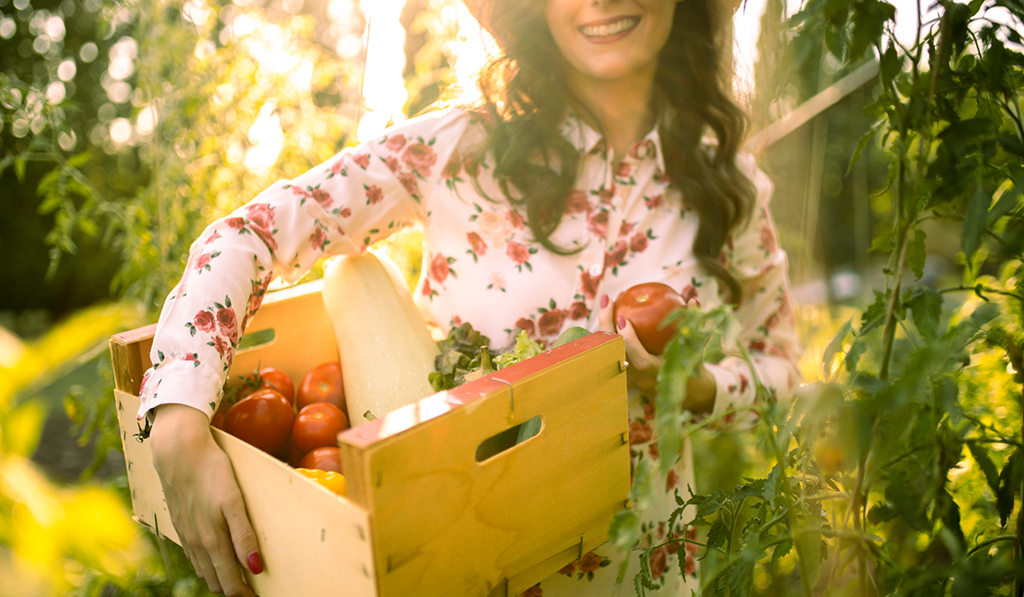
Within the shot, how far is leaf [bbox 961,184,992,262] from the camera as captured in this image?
55 centimetres

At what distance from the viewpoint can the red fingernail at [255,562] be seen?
0.83m

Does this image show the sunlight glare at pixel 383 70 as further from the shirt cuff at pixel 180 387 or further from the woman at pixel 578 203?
the shirt cuff at pixel 180 387

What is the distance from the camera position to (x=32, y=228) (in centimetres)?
456

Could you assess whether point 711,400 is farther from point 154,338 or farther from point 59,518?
point 59,518

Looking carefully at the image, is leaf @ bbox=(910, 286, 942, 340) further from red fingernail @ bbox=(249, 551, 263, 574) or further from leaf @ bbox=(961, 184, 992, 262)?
red fingernail @ bbox=(249, 551, 263, 574)

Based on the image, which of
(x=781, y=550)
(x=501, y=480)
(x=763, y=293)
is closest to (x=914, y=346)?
(x=781, y=550)

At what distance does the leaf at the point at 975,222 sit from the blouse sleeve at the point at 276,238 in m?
0.89

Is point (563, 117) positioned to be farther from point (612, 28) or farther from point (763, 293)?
point (763, 293)

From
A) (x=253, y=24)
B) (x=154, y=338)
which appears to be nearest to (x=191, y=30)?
(x=253, y=24)

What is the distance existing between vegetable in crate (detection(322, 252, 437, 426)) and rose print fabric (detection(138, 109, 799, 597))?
0.06 m

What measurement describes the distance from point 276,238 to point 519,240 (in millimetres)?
436

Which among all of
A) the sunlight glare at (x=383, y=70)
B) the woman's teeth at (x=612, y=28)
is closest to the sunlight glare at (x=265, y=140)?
the sunlight glare at (x=383, y=70)

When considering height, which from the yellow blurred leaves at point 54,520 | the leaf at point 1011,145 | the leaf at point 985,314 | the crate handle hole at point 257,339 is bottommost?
the leaf at point 985,314

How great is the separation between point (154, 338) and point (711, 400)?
Result: 0.94m
